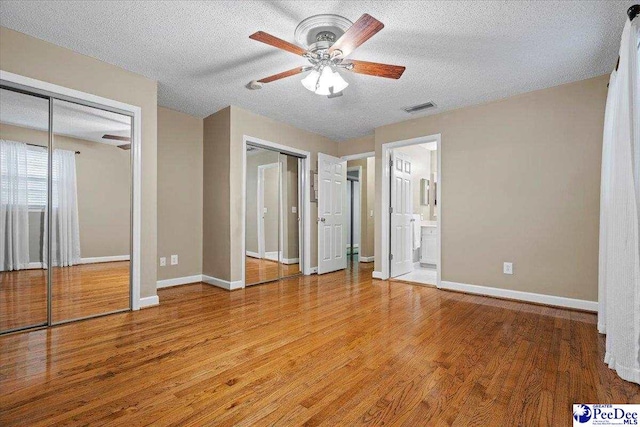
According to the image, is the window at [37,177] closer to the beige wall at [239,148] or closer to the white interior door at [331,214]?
the beige wall at [239,148]

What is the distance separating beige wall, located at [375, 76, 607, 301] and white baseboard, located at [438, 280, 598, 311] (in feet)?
0.19

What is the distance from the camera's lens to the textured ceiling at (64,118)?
2529 millimetres

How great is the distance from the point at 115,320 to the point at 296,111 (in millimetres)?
3284

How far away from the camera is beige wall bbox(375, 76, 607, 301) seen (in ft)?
10.5

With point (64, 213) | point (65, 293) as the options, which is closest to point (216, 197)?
point (64, 213)

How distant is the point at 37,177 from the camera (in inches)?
105

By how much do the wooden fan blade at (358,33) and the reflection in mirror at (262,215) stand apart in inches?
98.6

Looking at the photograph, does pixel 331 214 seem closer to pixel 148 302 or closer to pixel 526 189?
pixel 526 189

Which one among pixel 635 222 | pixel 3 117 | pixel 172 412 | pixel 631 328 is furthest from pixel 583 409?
pixel 3 117

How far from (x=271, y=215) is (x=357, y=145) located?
2.21 m

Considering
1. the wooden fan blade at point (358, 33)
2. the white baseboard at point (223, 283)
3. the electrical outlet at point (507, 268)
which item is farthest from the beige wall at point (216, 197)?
the electrical outlet at point (507, 268)

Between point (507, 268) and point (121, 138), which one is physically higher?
point (121, 138)

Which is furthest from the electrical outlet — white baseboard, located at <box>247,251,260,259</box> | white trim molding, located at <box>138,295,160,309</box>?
white trim molding, located at <box>138,295,160,309</box>

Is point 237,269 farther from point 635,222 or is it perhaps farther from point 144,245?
point 635,222
